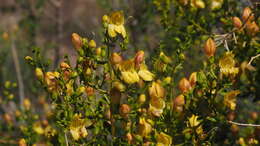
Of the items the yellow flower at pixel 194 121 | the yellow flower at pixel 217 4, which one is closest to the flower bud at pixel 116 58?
the yellow flower at pixel 194 121

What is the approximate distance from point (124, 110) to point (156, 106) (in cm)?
12

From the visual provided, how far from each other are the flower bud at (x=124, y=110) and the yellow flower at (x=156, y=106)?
8 cm

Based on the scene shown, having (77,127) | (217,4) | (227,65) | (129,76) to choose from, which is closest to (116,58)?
(129,76)

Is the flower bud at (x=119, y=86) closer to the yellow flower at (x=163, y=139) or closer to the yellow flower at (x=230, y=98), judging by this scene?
the yellow flower at (x=163, y=139)

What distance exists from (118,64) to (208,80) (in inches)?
13.5

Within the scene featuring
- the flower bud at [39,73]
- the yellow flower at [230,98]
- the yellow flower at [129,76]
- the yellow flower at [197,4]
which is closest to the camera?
the yellow flower at [129,76]

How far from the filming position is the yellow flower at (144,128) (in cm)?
166

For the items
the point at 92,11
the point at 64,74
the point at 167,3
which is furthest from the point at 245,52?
the point at 92,11

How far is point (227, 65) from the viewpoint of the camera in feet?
5.50

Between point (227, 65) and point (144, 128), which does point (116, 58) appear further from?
point (227, 65)

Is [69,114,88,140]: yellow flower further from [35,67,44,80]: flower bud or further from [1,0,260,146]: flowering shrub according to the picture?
[35,67,44,80]: flower bud

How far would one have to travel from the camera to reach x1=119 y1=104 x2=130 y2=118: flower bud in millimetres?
1658

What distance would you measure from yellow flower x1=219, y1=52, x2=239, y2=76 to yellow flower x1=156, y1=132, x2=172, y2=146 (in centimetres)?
31

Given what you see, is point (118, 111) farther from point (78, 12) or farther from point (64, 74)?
point (78, 12)
